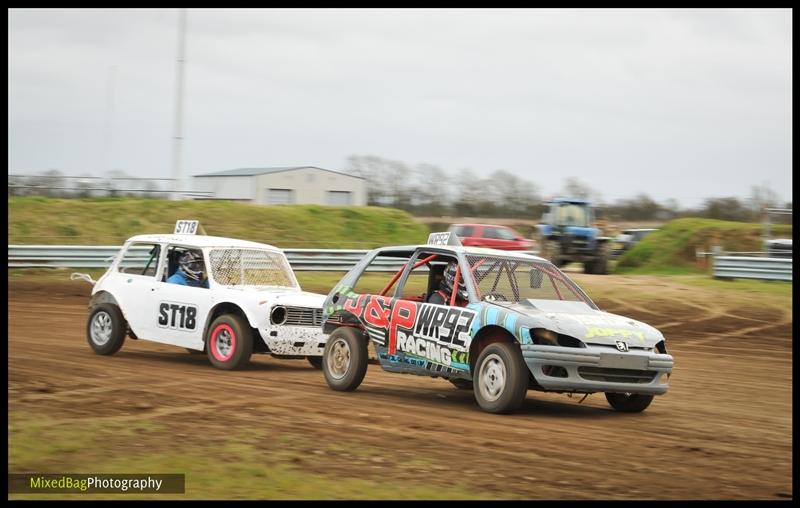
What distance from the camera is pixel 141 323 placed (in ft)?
46.0

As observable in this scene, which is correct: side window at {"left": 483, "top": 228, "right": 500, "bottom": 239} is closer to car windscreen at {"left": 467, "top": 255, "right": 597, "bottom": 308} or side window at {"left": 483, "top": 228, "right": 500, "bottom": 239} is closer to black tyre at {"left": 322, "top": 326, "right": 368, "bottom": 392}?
black tyre at {"left": 322, "top": 326, "right": 368, "bottom": 392}

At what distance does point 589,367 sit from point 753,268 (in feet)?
57.3

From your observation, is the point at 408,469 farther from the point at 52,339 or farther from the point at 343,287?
the point at 52,339

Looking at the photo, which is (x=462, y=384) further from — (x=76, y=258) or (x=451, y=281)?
→ (x=76, y=258)

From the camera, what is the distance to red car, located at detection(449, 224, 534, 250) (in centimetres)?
3322

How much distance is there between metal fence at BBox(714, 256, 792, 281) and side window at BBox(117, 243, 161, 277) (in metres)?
15.6

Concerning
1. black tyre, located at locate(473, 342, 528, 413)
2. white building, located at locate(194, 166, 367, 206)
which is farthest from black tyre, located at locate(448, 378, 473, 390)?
white building, located at locate(194, 166, 367, 206)

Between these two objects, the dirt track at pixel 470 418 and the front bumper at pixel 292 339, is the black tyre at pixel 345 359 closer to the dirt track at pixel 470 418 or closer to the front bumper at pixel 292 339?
the dirt track at pixel 470 418

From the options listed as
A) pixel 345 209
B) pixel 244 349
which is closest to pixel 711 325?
pixel 244 349

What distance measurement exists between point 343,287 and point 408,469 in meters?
4.55

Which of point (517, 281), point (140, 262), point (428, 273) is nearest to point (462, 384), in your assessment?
point (428, 273)

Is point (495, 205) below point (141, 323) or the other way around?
the other way around

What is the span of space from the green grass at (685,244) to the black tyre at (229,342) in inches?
824

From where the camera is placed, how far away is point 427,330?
10453 mm
